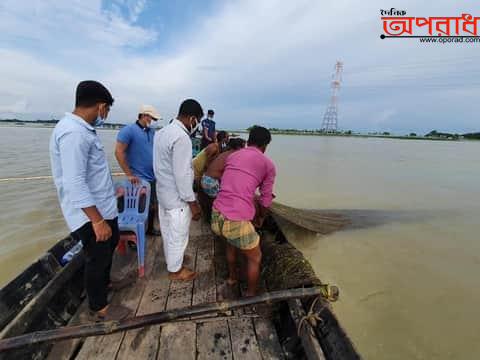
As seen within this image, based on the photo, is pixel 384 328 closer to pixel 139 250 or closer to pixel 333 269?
pixel 333 269

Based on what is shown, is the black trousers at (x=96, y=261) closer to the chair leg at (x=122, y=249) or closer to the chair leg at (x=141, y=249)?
the chair leg at (x=141, y=249)

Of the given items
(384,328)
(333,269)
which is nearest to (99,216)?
(384,328)

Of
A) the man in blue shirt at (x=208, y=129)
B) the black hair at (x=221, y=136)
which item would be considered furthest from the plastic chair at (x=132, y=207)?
the man in blue shirt at (x=208, y=129)

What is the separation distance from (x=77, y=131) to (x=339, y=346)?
1955mm

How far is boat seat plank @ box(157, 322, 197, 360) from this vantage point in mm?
1538

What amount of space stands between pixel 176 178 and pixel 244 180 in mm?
549

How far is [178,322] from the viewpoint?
1771mm

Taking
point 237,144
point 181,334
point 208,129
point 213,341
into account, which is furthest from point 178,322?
point 208,129

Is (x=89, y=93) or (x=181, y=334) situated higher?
(x=89, y=93)

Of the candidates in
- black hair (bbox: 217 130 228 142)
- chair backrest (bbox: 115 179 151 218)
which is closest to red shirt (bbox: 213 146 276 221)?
chair backrest (bbox: 115 179 151 218)

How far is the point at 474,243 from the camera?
4973 mm

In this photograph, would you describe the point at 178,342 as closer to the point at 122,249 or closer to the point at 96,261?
the point at 96,261

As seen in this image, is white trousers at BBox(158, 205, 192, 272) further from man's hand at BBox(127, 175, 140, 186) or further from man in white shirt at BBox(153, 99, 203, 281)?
man's hand at BBox(127, 175, 140, 186)

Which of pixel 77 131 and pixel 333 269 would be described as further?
pixel 333 269
